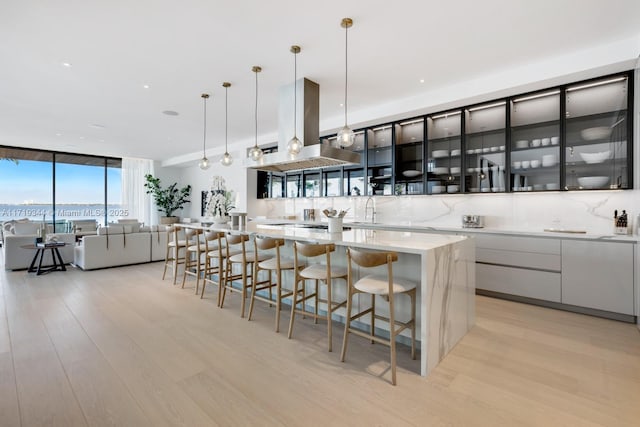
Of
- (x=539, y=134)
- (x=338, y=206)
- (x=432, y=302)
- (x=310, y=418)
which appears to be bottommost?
(x=310, y=418)

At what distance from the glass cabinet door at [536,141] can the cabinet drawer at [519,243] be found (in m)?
0.76

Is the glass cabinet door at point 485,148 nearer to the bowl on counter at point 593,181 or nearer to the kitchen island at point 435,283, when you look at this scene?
the bowl on counter at point 593,181

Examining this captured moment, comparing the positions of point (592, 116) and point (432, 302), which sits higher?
point (592, 116)

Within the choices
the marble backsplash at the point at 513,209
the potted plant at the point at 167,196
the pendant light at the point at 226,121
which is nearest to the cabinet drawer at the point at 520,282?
the marble backsplash at the point at 513,209

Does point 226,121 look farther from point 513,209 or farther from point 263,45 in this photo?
point 513,209

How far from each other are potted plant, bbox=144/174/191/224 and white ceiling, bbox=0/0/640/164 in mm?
5147

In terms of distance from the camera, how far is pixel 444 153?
4953mm

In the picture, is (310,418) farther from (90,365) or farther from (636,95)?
(636,95)

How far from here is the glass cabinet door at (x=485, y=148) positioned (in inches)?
175

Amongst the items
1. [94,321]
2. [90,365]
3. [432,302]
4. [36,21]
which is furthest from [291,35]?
[94,321]

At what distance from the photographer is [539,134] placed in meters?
4.14

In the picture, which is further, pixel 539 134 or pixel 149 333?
pixel 539 134

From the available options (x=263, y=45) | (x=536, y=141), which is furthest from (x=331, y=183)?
(x=536, y=141)

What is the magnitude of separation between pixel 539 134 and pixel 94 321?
5959 mm
